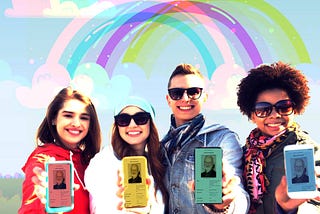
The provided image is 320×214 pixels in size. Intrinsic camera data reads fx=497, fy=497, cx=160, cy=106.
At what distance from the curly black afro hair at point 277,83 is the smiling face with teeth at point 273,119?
0.25 ft

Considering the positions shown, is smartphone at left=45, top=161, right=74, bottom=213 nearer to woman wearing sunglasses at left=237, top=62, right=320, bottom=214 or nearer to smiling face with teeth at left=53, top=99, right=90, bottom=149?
smiling face with teeth at left=53, top=99, right=90, bottom=149

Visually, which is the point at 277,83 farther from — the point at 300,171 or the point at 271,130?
the point at 300,171

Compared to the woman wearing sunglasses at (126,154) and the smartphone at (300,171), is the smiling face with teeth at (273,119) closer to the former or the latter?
the smartphone at (300,171)

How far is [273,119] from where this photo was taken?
5.39m

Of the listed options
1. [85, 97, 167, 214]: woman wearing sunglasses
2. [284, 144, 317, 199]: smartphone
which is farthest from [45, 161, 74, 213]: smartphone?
[284, 144, 317, 199]: smartphone

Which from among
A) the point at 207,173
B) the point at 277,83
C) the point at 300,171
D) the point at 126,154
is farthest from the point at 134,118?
the point at 300,171

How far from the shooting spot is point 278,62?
5879 millimetres

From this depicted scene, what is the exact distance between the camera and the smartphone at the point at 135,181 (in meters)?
5.05

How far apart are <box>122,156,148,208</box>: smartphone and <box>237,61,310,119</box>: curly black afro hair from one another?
1.56 m

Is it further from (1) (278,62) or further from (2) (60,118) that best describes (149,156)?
(1) (278,62)

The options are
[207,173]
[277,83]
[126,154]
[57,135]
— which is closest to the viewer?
[207,173]

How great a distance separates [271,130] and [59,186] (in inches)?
92.0

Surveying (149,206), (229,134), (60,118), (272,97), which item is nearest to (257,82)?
(272,97)

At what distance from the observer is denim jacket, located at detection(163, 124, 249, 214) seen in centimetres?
530
